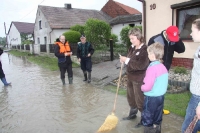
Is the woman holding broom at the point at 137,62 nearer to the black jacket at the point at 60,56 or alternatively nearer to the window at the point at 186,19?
the black jacket at the point at 60,56

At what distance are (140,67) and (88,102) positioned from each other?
7.66ft

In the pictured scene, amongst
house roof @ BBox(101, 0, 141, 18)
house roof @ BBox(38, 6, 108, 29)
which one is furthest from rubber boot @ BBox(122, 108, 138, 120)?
house roof @ BBox(101, 0, 141, 18)

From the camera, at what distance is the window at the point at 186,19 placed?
733 cm

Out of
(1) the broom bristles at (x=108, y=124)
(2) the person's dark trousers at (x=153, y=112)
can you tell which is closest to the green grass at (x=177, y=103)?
(2) the person's dark trousers at (x=153, y=112)

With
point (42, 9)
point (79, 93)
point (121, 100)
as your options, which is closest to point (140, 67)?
point (121, 100)

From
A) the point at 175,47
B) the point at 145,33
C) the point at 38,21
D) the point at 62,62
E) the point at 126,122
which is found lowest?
the point at 126,122

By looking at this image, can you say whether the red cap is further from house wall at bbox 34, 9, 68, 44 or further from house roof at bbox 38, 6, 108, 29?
house wall at bbox 34, 9, 68, 44

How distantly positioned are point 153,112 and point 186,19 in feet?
20.0

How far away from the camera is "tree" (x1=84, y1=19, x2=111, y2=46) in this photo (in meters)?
12.6

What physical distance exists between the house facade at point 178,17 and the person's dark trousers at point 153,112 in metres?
5.21

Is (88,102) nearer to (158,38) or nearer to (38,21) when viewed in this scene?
(158,38)

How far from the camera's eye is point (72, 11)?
Result: 27953 mm

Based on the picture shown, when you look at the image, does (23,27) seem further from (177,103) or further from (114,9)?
(177,103)

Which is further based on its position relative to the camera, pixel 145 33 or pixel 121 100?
pixel 145 33
